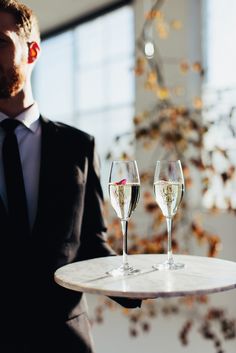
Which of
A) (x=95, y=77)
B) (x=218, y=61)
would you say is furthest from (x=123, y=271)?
(x=95, y=77)

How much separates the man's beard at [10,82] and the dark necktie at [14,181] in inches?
3.0

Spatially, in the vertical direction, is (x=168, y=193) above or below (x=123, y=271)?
above

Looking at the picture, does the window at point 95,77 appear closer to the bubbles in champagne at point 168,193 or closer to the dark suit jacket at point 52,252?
the dark suit jacket at point 52,252

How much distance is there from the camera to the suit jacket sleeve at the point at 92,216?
1568mm

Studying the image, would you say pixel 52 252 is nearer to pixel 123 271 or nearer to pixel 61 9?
pixel 123 271

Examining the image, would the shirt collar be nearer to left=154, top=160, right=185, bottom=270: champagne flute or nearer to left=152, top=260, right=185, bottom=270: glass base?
left=154, top=160, right=185, bottom=270: champagne flute

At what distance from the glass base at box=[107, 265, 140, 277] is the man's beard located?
0.54 meters

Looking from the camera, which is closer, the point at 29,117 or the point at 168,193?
the point at 168,193

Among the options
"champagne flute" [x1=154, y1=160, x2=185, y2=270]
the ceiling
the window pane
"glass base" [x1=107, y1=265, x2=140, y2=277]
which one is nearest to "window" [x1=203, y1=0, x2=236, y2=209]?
the ceiling

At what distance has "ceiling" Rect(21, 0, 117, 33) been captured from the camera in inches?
196

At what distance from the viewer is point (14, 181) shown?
1.43 metres

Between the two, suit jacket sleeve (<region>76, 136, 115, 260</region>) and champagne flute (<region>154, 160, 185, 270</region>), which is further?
suit jacket sleeve (<region>76, 136, 115, 260</region>)

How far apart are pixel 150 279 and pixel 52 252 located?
14.4 inches

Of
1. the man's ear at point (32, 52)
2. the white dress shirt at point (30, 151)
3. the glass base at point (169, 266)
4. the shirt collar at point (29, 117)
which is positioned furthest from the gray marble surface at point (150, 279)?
the man's ear at point (32, 52)
